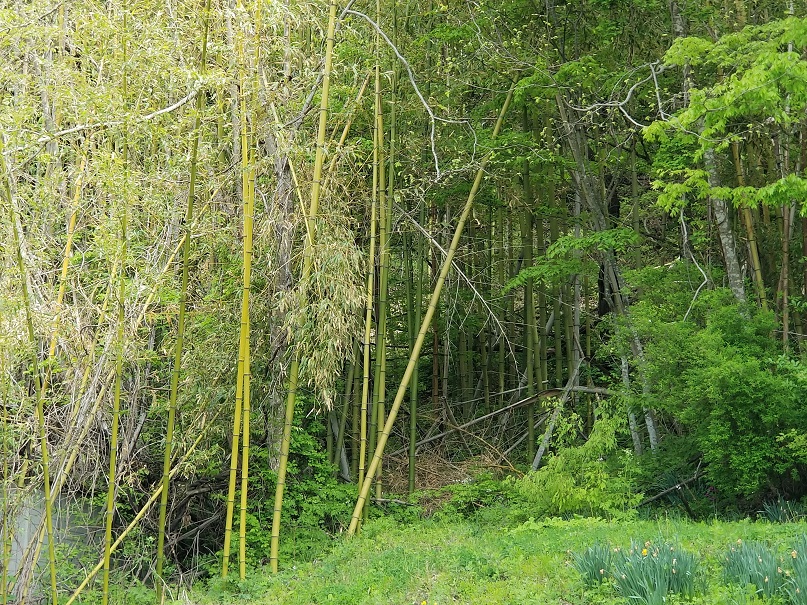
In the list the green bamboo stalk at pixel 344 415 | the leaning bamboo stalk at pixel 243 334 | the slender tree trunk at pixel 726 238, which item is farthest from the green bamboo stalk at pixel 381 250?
the slender tree trunk at pixel 726 238

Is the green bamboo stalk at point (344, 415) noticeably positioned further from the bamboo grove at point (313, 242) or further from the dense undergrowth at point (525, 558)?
the dense undergrowth at point (525, 558)

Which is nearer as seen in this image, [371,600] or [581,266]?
[371,600]

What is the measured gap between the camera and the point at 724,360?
20.5 feet

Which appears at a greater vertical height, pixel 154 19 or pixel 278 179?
pixel 154 19

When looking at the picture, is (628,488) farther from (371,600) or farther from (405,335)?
(405,335)

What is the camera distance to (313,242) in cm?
620

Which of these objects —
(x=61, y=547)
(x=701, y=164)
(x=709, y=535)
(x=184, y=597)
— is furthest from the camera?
(x=701, y=164)

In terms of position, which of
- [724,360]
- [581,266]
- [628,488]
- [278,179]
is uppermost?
[278,179]

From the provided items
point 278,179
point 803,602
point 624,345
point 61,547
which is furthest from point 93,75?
point 803,602

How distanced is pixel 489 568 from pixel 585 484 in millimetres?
2296

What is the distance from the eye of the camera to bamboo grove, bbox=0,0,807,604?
208 inches

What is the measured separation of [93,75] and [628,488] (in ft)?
16.6

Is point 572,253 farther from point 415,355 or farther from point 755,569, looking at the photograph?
point 755,569

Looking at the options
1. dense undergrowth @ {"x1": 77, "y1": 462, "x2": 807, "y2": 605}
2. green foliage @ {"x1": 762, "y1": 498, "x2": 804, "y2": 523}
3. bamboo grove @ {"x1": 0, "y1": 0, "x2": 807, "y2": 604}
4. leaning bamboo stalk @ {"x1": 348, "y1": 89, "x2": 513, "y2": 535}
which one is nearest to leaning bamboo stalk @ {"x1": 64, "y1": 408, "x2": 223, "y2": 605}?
bamboo grove @ {"x1": 0, "y1": 0, "x2": 807, "y2": 604}
